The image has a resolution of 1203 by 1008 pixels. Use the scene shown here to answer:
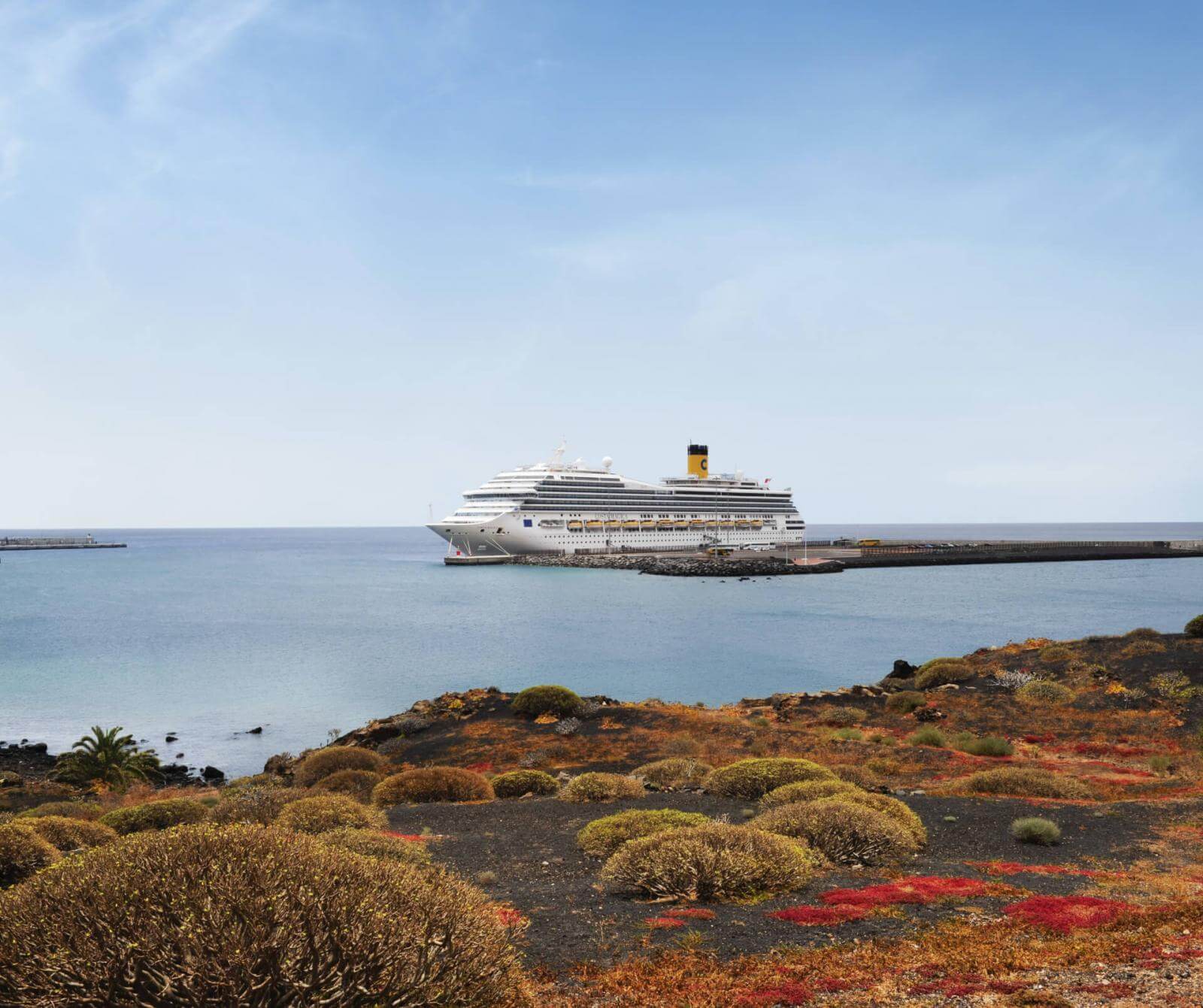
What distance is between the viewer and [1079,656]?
94.3ft

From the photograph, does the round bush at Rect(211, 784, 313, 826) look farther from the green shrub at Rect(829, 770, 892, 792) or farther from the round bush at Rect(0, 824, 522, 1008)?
the green shrub at Rect(829, 770, 892, 792)

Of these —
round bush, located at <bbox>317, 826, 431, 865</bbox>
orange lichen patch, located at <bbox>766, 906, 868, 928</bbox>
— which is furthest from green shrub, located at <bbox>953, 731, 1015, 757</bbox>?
round bush, located at <bbox>317, 826, 431, 865</bbox>

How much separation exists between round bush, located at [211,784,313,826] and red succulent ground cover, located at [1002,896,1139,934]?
862 cm

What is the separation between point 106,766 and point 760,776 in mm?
17193

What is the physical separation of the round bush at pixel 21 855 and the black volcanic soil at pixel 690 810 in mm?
4533

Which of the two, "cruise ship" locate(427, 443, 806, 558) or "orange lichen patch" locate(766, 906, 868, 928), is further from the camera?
"cruise ship" locate(427, 443, 806, 558)

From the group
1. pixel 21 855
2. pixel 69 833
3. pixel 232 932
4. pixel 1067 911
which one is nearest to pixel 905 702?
pixel 1067 911

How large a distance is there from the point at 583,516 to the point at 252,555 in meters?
87.5

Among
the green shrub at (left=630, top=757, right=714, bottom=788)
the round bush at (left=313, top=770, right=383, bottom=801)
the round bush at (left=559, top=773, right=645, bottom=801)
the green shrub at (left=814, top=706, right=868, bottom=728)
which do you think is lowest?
the green shrub at (left=814, top=706, right=868, bottom=728)

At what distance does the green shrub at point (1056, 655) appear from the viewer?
28.8 metres

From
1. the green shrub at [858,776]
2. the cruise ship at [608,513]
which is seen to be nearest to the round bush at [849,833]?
the green shrub at [858,776]

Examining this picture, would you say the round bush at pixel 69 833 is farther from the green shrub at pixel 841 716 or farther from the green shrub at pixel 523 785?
the green shrub at pixel 841 716

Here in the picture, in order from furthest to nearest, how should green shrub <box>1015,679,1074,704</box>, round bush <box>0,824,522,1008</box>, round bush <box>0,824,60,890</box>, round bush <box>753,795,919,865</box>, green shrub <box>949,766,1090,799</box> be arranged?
1. green shrub <box>1015,679,1074,704</box>
2. green shrub <box>949,766,1090,799</box>
3. round bush <box>753,795,919,865</box>
4. round bush <box>0,824,60,890</box>
5. round bush <box>0,824,522,1008</box>

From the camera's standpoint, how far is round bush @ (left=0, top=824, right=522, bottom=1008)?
4297mm
